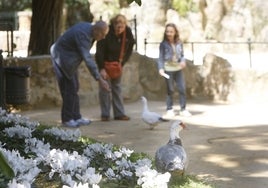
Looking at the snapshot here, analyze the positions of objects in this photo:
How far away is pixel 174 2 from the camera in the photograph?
22.5 metres

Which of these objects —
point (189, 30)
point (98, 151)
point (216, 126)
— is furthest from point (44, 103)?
point (189, 30)

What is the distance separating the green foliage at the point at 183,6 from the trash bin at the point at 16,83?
42.6 feet

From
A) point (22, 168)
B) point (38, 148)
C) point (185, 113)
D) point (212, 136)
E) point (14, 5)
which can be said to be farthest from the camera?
point (14, 5)

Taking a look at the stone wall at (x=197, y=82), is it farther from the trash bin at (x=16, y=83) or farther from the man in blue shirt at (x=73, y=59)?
the man in blue shirt at (x=73, y=59)

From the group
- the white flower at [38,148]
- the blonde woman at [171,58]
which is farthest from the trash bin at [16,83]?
the white flower at [38,148]

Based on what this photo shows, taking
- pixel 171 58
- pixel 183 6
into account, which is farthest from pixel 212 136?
pixel 183 6

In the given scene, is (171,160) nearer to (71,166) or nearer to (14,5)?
(71,166)

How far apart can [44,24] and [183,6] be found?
11.0 meters

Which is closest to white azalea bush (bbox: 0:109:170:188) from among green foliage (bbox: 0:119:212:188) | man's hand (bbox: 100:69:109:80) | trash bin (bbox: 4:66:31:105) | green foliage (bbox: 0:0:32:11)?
green foliage (bbox: 0:119:212:188)

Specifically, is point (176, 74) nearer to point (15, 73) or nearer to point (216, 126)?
point (216, 126)

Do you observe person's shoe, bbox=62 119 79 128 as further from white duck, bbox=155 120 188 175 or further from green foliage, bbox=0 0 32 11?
green foliage, bbox=0 0 32 11

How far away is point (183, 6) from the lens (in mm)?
22203

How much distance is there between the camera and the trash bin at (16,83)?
32.4ft

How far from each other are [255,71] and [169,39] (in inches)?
116
